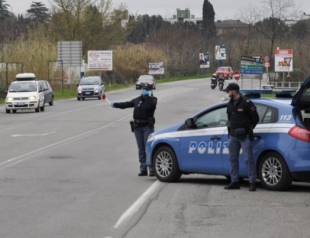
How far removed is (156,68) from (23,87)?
62.3 metres

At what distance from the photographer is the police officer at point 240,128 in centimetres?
1255

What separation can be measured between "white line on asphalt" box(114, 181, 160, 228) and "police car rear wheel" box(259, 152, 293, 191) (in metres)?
1.80

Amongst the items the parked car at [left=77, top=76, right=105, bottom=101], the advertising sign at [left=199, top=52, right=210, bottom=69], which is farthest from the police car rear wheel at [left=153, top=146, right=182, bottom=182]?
the advertising sign at [left=199, top=52, right=210, bottom=69]

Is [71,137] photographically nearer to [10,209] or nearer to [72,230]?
[10,209]

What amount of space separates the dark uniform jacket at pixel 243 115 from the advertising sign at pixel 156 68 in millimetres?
88924

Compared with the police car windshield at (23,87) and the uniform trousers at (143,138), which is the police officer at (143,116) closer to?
the uniform trousers at (143,138)

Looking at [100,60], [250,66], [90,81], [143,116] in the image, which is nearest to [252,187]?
[143,116]

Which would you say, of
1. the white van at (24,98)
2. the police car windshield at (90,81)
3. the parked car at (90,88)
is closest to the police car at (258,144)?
the white van at (24,98)

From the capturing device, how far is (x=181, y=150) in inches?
553

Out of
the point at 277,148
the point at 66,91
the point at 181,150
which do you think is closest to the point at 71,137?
the point at 181,150

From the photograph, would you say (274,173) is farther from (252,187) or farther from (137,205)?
(137,205)

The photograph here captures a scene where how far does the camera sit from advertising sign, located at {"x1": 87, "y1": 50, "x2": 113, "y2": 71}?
83.4m

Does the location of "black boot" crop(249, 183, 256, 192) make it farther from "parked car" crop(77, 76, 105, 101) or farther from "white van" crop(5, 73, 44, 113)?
"parked car" crop(77, 76, 105, 101)

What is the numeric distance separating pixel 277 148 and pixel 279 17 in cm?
7489
